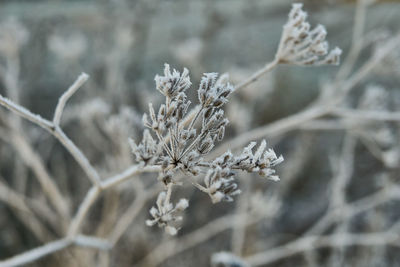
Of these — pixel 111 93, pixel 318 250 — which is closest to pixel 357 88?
pixel 318 250

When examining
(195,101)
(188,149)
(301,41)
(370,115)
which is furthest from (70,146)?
(195,101)

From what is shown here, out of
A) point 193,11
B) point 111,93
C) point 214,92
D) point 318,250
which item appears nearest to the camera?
point 214,92

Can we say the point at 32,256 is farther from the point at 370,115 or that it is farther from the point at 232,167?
the point at 370,115

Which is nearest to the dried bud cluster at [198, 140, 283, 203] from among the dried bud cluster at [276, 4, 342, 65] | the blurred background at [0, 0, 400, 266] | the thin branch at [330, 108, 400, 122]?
the dried bud cluster at [276, 4, 342, 65]

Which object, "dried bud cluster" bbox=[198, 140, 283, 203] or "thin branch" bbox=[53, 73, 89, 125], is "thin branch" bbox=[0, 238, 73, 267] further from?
"dried bud cluster" bbox=[198, 140, 283, 203]

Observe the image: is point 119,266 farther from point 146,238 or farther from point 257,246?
point 257,246

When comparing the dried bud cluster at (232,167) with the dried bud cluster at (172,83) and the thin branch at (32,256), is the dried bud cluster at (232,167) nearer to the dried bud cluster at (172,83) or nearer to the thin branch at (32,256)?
the dried bud cluster at (172,83)

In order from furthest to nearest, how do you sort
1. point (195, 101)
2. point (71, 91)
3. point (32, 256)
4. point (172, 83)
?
point (195, 101) < point (32, 256) < point (71, 91) < point (172, 83)
